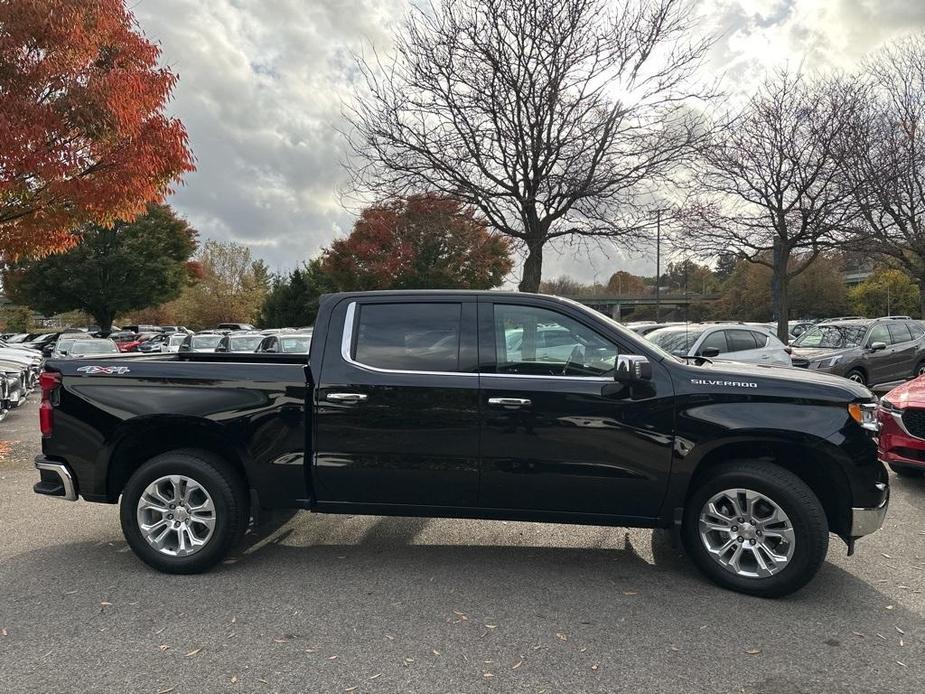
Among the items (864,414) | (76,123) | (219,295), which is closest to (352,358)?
(864,414)

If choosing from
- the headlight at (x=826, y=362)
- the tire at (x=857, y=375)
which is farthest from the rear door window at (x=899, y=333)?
the headlight at (x=826, y=362)

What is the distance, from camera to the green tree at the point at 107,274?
30094mm

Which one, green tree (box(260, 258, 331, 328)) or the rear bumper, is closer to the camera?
the rear bumper

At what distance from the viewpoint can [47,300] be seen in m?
31.3

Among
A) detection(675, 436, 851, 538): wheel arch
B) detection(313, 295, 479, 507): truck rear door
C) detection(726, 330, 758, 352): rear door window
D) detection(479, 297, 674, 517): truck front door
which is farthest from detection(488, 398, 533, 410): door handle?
detection(726, 330, 758, 352): rear door window

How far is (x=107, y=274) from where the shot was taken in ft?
101

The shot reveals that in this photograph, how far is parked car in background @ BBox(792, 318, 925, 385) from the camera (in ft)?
39.5

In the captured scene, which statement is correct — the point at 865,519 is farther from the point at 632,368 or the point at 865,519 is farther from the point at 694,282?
the point at 694,282

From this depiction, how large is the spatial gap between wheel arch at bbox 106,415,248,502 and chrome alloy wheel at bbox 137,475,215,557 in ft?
0.86

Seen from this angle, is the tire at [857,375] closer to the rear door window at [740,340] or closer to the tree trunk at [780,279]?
the rear door window at [740,340]

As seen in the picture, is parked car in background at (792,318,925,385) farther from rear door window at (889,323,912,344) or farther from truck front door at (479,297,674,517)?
truck front door at (479,297,674,517)

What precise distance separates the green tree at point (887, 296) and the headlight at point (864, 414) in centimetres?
4967

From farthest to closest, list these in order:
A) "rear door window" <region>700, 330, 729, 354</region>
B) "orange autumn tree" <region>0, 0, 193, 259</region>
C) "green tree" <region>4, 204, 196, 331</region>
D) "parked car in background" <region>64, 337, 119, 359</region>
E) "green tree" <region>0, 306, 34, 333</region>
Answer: "green tree" <region>0, 306, 34, 333</region>, "green tree" <region>4, 204, 196, 331</region>, "parked car in background" <region>64, 337, 119, 359</region>, "rear door window" <region>700, 330, 729, 354</region>, "orange autumn tree" <region>0, 0, 193, 259</region>

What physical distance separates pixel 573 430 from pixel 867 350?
11299 millimetres
